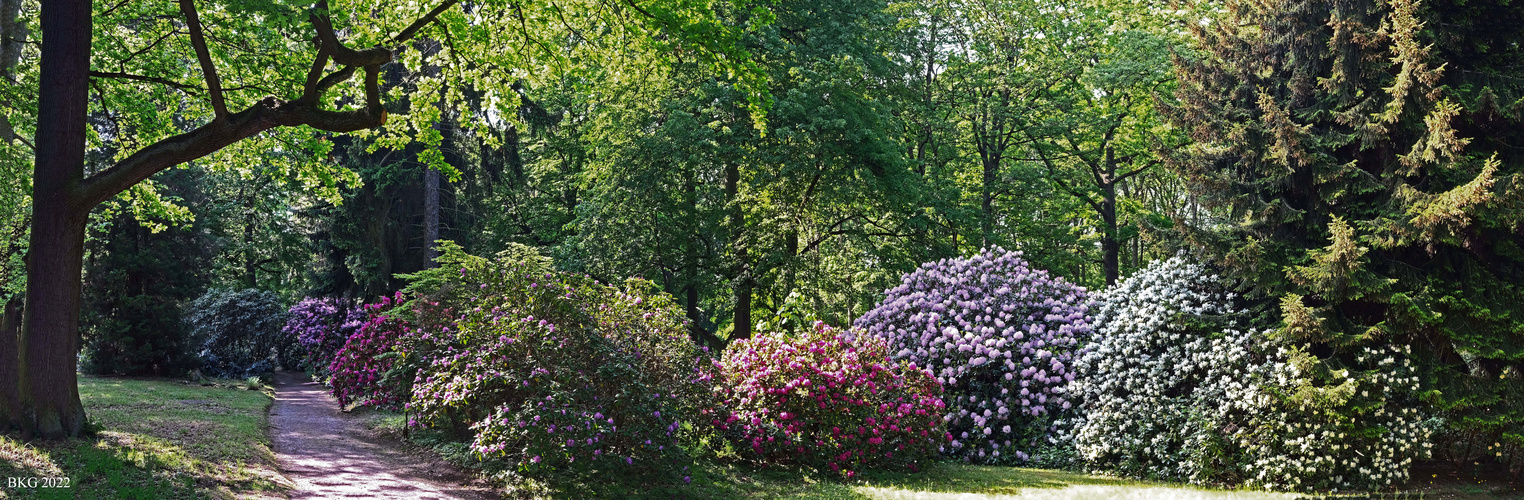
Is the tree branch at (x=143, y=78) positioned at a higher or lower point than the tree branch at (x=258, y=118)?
higher

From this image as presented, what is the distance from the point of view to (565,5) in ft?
40.6

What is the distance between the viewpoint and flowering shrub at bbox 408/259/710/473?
25.5 feet

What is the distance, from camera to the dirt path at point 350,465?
309 inches

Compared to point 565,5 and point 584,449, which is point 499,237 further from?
point 584,449

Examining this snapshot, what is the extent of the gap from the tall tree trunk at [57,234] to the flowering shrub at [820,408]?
→ 19.8 feet

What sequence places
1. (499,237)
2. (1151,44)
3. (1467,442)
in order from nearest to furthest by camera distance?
(1467,442), (1151,44), (499,237)

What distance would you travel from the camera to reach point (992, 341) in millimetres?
12961

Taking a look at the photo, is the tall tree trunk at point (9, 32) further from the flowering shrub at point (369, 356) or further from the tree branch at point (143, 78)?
the flowering shrub at point (369, 356)

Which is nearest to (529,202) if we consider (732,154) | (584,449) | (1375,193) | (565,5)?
(732,154)

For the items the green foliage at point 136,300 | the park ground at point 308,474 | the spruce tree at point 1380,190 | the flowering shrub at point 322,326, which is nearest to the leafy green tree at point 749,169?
the flowering shrub at point 322,326

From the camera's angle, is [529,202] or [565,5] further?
[529,202]

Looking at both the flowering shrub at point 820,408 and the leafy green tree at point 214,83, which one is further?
the flowering shrub at point 820,408

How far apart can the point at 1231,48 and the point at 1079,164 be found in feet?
42.7

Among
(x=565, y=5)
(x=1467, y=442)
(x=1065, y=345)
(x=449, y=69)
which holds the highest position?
(x=565, y=5)
